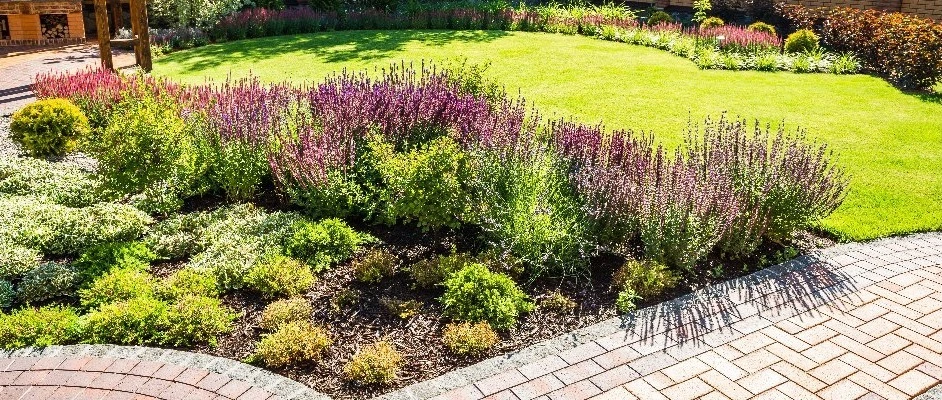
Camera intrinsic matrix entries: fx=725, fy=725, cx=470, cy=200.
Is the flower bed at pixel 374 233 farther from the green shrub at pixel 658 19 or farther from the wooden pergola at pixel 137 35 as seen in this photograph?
the green shrub at pixel 658 19

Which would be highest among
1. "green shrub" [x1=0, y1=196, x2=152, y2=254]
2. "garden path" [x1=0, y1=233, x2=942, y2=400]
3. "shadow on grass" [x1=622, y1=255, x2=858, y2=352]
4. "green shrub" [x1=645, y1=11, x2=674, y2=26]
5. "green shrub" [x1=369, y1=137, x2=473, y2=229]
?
"green shrub" [x1=645, y1=11, x2=674, y2=26]

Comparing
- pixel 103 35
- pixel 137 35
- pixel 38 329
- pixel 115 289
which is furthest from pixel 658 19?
pixel 38 329

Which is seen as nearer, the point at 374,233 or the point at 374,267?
the point at 374,267

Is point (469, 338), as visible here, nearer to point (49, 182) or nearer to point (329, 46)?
point (49, 182)

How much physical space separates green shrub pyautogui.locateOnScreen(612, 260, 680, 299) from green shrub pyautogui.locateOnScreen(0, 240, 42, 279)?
208 inches

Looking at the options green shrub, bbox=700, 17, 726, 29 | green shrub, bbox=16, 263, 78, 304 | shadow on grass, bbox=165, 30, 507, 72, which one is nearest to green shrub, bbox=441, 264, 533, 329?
green shrub, bbox=16, 263, 78, 304

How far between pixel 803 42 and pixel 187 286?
50.2ft

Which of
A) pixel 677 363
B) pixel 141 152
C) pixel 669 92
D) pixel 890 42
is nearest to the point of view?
pixel 677 363

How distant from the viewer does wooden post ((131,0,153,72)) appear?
625 inches

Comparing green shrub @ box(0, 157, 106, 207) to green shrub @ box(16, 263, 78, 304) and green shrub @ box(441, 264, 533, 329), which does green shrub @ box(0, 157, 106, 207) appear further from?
green shrub @ box(441, 264, 533, 329)

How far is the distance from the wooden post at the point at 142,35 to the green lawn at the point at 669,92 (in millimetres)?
314

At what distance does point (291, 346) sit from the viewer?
17.0 feet

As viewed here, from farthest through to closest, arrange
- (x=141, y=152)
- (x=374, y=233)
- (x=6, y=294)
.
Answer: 1. (x=374, y=233)
2. (x=141, y=152)
3. (x=6, y=294)

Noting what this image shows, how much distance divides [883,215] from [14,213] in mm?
9272
